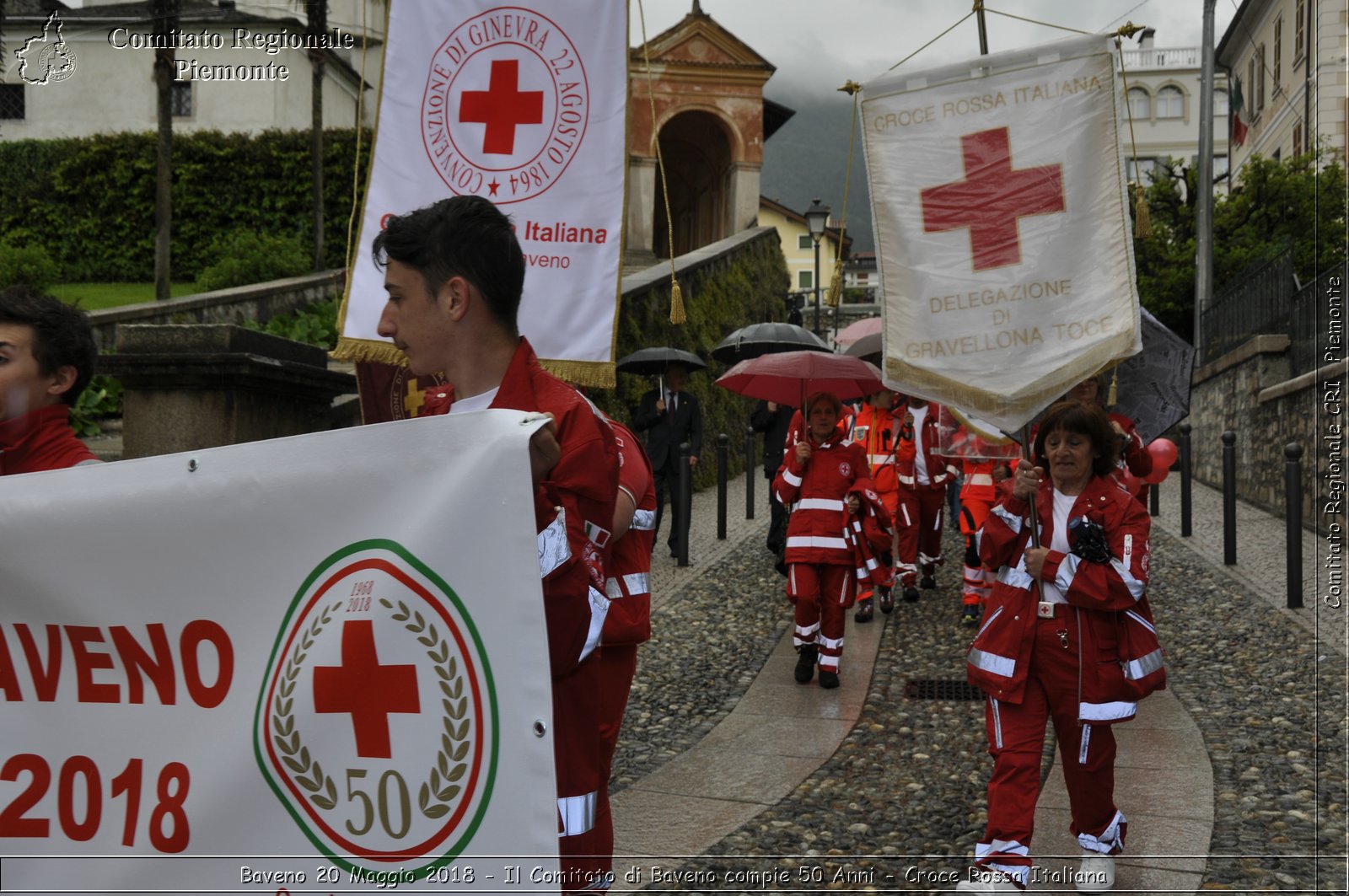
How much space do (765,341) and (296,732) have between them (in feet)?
37.8

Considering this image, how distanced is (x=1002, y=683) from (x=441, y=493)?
275 centimetres

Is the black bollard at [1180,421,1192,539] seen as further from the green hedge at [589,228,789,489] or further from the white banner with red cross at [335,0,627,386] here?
the white banner with red cross at [335,0,627,386]

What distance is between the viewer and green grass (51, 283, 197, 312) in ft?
80.2

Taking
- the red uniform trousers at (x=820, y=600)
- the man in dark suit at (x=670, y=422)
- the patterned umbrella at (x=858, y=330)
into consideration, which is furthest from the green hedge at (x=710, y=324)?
the red uniform trousers at (x=820, y=600)

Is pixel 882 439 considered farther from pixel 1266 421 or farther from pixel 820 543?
pixel 1266 421

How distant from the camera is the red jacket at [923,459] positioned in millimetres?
10570

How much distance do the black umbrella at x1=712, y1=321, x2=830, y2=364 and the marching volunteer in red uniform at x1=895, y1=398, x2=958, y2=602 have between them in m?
2.83

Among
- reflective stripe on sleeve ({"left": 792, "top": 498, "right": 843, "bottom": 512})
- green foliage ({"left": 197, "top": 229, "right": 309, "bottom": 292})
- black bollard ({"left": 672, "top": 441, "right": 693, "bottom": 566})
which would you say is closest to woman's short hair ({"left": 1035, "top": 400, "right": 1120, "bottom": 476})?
reflective stripe on sleeve ({"left": 792, "top": 498, "right": 843, "bottom": 512})

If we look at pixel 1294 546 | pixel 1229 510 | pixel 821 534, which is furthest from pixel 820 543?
pixel 1229 510

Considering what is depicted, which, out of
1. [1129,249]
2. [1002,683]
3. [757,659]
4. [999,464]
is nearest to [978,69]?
[1129,249]

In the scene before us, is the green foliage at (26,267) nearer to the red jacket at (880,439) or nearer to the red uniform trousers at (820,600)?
the red jacket at (880,439)

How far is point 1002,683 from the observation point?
4.35m

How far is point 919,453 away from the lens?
1066 cm

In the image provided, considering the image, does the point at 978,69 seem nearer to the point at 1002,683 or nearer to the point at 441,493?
the point at 1002,683
